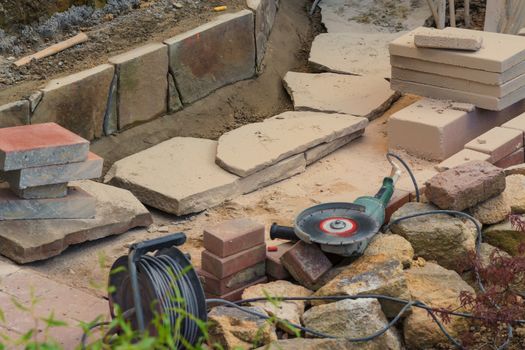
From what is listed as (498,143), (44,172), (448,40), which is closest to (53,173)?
(44,172)

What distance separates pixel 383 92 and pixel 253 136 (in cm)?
147

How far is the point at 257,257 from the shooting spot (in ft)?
19.7

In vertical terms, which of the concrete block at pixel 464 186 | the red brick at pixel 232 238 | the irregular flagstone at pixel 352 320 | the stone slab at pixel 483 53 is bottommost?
the irregular flagstone at pixel 352 320

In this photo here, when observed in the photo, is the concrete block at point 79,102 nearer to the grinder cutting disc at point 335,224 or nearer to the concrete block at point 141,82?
the concrete block at point 141,82

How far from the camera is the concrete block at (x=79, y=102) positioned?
7273 millimetres

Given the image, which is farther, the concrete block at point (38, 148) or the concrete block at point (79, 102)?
the concrete block at point (79, 102)

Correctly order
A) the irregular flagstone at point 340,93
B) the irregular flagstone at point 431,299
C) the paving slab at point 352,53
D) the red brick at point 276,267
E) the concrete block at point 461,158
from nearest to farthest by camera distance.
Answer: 1. the irregular flagstone at point 431,299
2. the red brick at point 276,267
3. the concrete block at point 461,158
4. the irregular flagstone at point 340,93
5. the paving slab at point 352,53

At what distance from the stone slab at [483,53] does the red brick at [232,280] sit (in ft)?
8.90

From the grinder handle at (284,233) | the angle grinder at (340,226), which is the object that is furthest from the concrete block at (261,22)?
the grinder handle at (284,233)

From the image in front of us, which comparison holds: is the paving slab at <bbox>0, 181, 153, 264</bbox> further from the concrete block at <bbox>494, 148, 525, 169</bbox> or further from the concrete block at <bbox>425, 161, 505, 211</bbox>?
the concrete block at <bbox>494, 148, 525, 169</bbox>

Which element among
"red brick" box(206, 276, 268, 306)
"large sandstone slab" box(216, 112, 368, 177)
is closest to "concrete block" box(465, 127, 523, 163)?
"large sandstone slab" box(216, 112, 368, 177)

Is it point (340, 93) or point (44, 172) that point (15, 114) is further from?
point (340, 93)

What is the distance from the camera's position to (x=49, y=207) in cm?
644

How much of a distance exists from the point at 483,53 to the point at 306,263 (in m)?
2.86
